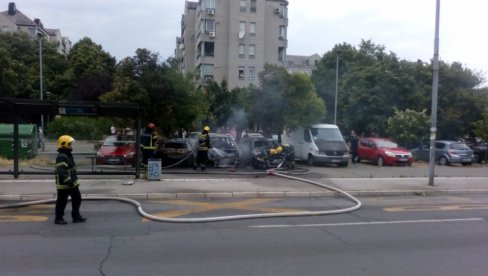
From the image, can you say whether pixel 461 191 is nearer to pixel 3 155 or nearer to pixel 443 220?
pixel 443 220

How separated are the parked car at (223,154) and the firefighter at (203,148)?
1090 mm

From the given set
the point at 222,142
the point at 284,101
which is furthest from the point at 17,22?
the point at 222,142

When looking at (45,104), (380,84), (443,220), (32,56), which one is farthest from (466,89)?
(32,56)

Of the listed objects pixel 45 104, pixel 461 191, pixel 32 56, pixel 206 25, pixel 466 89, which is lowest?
pixel 461 191

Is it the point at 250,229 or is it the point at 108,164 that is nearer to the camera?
the point at 250,229

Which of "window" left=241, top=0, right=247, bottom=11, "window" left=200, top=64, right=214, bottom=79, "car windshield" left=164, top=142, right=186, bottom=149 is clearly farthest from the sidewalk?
"window" left=241, top=0, right=247, bottom=11

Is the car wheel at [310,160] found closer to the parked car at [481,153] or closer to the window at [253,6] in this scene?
the parked car at [481,153]

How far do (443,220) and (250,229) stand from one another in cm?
421

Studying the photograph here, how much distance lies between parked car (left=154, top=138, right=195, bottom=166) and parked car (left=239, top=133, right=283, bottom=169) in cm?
250

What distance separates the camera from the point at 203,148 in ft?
59.2

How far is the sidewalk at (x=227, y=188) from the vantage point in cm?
1254

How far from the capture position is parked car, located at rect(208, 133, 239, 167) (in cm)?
1966

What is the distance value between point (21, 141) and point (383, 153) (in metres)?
18.2

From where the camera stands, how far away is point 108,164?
19.1 meters
